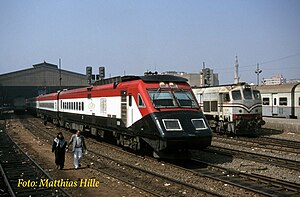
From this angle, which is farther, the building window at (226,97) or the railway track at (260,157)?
the building window at (226,97)

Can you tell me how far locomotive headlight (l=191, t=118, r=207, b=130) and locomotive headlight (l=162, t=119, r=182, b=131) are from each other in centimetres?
69

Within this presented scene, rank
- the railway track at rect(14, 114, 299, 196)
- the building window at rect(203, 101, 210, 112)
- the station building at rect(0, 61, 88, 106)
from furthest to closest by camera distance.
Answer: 1. the station building at rect(0, 61, 88, 106)
2. the building window at rect(203, 101, 210, 112)
3. the railway track at rect(14, 114, 299, 196)

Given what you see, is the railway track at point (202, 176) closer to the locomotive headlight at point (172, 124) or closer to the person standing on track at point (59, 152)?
the person standing on track at point (59, 152)

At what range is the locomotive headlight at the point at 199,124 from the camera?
1354 centimetres

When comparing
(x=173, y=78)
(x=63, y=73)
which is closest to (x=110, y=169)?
(x=173, y=78)

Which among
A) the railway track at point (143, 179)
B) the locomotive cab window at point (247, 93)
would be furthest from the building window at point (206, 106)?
the railway track at point (143, 179)

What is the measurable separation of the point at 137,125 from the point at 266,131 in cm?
1669

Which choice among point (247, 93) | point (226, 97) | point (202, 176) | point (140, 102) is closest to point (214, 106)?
point (226, 97)

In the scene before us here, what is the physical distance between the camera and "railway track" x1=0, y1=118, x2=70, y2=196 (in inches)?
408

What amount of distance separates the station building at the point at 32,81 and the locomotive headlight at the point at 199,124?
83.3 m

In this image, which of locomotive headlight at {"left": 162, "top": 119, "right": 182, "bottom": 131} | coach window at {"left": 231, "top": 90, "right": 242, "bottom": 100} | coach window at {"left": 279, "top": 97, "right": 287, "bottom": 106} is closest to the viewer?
locomotive headlight at {"left": 162, "top": 119, "right": 182, "bottom": 131}

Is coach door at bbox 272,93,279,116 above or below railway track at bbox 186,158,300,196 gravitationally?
above

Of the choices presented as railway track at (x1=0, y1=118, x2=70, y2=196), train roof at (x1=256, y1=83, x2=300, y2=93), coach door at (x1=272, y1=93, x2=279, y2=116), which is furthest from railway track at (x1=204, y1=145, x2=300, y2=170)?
coach door at (x1=272, y1=93, x2=279, y2=116)

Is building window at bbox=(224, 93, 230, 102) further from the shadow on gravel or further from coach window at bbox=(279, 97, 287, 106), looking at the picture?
coach window at bbox=(279, 97, 287, 106)
